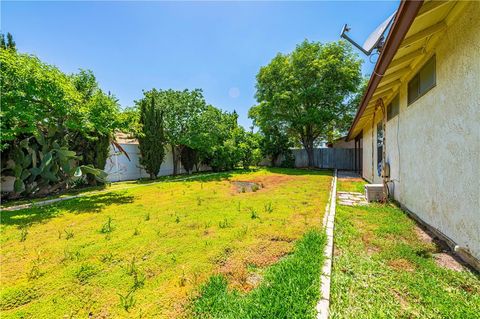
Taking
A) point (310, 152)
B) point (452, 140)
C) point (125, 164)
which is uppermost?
point (310, 152)

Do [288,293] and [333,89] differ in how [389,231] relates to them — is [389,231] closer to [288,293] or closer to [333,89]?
[288,293]

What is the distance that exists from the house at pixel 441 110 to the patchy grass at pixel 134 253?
77.1 inches

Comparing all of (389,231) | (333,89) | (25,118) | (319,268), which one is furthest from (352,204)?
(333,89)

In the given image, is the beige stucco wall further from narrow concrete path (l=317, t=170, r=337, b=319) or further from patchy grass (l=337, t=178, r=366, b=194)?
patchy grass (l=337, t=178, r=366, b=194)

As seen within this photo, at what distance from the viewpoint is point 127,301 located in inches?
80.9

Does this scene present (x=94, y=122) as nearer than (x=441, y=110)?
No

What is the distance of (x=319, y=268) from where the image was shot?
8.22 ft

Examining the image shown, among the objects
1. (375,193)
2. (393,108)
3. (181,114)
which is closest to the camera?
(375,193)

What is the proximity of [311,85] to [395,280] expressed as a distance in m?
17.2

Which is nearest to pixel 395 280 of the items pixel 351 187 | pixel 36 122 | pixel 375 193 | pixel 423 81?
pixel 423 81

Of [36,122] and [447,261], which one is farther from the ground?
[36,122]

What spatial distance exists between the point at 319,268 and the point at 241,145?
48.6ft

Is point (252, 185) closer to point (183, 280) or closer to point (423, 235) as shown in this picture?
point (423, 235)

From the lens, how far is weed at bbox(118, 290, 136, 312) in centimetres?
198
